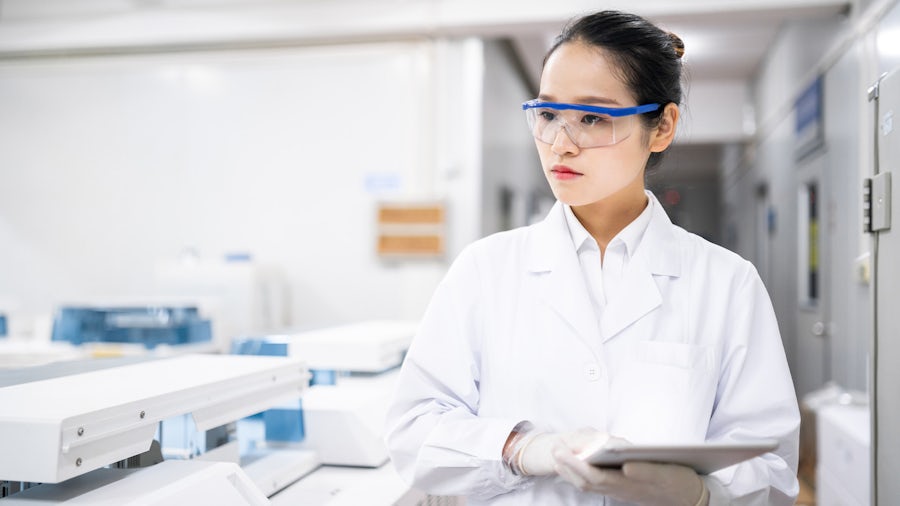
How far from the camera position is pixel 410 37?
4.38 m

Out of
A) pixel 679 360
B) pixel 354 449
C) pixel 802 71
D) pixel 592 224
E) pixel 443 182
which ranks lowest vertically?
pixel 354 449

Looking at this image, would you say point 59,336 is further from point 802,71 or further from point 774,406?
point 802,71

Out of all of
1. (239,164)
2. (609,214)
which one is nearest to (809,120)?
(239,164)

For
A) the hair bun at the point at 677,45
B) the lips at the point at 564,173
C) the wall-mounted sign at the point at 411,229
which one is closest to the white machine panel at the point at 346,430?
the lips at the point at 564,173

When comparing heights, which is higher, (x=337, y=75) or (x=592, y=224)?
(x=337, y=75)

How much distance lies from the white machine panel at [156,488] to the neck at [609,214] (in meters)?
0.78

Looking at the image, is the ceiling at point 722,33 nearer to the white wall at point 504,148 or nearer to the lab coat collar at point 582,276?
the white wall at point 504,148

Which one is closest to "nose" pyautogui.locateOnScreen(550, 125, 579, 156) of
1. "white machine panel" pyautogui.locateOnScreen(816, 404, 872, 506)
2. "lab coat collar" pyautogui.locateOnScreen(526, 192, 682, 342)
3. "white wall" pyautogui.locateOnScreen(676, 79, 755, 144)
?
"lab coat collar" pyautogui.locateOnScreen(526, 192, 682, 342)

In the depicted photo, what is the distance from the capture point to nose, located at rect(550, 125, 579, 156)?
1.22m

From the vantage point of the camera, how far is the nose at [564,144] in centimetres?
122

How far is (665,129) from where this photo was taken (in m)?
1.31

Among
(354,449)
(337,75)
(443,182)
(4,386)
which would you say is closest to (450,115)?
(443,182)

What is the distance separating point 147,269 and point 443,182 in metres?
2.09

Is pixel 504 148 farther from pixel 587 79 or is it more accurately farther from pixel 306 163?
pixel 587 79
